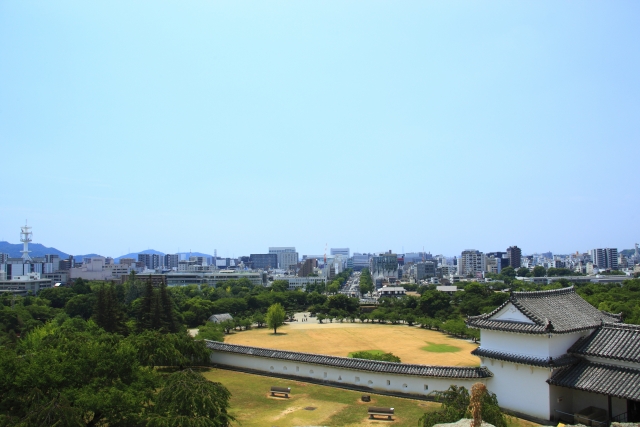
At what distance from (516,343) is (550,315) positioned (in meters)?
1.97

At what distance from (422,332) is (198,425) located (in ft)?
153

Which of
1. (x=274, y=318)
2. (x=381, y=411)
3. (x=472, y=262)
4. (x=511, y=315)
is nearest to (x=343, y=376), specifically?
(x=381, y=411)

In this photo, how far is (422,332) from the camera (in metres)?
56.0

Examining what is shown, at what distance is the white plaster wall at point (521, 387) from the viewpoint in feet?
60.1

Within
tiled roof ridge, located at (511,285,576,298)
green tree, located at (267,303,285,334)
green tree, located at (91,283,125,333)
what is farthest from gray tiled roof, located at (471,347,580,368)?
green tree, located at (267,303,285,334)

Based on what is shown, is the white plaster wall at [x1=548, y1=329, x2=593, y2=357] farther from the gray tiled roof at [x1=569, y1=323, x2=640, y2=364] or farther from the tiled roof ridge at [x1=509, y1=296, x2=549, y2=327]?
the tiled roof ridge at [x1=509, y1=296, x2=549, y2=327]

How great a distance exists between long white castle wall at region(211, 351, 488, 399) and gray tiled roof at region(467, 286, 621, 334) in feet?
9.45

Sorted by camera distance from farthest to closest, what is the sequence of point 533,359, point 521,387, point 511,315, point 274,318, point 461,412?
point 274,318 → point 511,315 → point 521,387 → point 533,359 → point 461,412

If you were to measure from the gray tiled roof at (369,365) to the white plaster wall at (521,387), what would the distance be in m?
0.51

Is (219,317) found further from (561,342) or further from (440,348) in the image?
(561,342)

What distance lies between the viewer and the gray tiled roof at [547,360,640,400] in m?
16.1

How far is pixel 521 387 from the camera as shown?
1908 centimetres

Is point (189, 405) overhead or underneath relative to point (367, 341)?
overhead

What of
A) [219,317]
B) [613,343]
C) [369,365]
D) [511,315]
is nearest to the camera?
[613,343]
